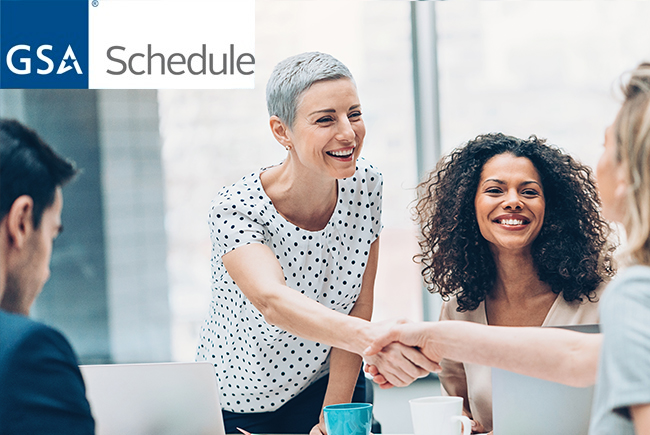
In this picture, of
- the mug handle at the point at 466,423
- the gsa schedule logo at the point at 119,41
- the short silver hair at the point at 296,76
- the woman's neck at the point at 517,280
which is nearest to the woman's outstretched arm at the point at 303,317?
the mug handle at the point at 466,423

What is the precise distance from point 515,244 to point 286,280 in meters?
0.67

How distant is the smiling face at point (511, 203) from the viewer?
184 cm

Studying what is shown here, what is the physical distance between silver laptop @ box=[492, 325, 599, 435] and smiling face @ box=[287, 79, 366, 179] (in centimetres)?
69

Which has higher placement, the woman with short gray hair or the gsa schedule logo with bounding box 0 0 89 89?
the gsa schedule logo with bounding box 0 0 89 89

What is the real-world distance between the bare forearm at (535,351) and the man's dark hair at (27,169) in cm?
84

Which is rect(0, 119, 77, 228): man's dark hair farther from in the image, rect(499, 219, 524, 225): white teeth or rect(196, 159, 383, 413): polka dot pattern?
rect(499, 219, 524, 225): white teeth

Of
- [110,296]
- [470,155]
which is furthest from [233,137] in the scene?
[470,155]

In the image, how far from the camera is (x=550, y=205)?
191 centimetres

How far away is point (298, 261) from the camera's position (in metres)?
1.74

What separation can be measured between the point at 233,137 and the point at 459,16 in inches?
50.0

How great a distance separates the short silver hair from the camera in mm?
1630

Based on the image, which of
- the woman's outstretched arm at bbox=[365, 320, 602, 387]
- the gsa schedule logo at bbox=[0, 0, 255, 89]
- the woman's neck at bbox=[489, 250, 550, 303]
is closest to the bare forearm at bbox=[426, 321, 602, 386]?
the woman's outstretched arm at bbox=[365, 320, 602, 387]

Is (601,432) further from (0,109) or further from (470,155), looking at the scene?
(0,109)

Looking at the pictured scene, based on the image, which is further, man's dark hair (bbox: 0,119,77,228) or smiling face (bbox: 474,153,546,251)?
smiling face (bbox: 474,153,546,251)
